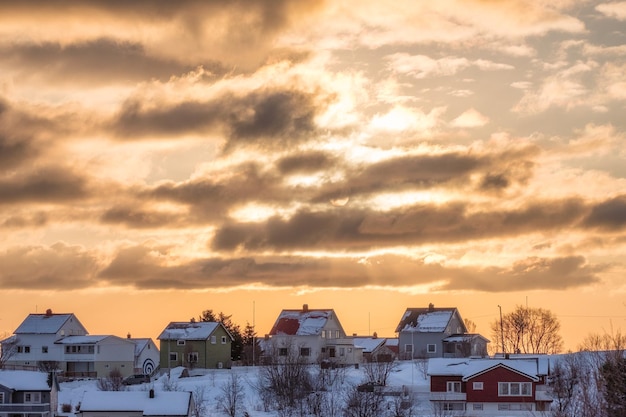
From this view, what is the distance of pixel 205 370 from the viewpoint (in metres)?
116

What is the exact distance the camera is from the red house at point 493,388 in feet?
299

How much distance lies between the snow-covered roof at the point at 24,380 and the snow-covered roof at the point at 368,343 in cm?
5765

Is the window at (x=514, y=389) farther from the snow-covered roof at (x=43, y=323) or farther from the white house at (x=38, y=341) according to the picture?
the snow-covered roof at (x=43, y=323)

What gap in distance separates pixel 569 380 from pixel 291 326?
45718 mm

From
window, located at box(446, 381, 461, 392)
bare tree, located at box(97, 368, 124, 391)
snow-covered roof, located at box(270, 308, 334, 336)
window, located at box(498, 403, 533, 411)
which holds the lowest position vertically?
window, located at box(498, 403, 533, 411)

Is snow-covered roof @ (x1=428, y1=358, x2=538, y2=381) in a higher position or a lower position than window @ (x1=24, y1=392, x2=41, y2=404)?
higher

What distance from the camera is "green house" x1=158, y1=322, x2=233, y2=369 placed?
407 ft

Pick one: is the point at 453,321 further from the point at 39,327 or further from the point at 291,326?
the point at 39,327

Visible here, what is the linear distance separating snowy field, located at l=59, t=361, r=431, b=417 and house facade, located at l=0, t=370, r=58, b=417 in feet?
6.71

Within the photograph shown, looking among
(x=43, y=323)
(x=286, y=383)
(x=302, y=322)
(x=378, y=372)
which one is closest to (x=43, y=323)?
(x=43, y=323)

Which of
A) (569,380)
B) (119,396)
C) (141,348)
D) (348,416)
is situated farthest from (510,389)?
(141,348)

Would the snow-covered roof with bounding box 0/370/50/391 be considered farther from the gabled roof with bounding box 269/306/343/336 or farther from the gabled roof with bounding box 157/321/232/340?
the gabled roof with bounding box 269/306/343/336

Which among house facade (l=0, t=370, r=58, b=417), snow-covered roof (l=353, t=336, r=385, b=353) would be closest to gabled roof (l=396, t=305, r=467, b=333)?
snow-covered roof (l=353, t=336, r=385, b=353)

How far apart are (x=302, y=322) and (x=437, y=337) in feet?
53.6
